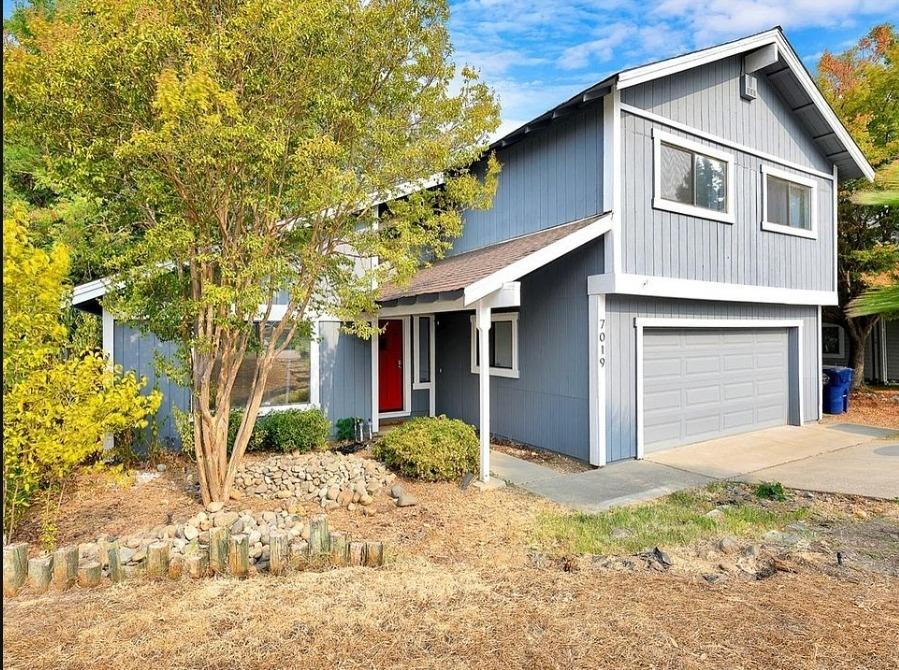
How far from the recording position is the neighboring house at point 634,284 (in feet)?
25.5

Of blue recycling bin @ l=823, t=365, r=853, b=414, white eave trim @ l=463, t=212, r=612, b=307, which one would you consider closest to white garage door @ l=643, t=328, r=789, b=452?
white eave trim @ l=463, t=212, r=612, b=307

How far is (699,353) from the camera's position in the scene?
30.3 feet

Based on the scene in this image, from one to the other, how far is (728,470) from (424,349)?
236 inches

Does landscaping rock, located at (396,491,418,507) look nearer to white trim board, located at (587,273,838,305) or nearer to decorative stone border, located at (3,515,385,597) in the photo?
decorative stone border, located at (3,515,385,597)

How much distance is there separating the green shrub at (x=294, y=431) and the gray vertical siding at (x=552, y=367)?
308 centimetres

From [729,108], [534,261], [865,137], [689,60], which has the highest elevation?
[865,137]

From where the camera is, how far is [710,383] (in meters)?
9.38

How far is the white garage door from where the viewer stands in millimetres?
8578

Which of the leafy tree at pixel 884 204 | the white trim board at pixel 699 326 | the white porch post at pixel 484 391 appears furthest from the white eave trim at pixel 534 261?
the leafy tree at pixel 884 204

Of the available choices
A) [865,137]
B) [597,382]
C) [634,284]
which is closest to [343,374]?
[597,382]

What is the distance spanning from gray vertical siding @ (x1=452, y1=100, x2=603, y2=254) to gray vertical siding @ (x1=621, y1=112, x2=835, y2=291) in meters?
0.48

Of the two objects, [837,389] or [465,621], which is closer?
[465,621]

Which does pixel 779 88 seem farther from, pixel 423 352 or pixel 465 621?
pixel 465 621

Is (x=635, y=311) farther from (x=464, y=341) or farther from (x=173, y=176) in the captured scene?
(x=173, y=176)
